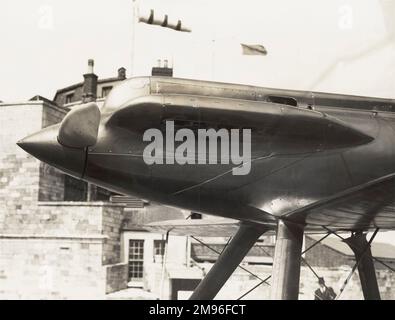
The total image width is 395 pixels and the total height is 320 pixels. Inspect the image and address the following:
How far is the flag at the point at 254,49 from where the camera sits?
10078mm

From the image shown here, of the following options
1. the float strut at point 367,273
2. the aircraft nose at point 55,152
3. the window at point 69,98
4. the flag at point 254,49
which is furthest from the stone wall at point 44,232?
the aircraft nose at point 55,152

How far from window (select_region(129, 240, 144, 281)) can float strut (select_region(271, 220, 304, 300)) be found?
24.3 m

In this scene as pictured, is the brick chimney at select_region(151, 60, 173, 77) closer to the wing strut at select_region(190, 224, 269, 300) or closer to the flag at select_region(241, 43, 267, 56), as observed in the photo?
the flag at select_region(241, 43, 267, 56)

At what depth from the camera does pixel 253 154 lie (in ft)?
17.7

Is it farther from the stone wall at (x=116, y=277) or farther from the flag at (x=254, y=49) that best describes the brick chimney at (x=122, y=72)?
the flag at (x=254, y=49)

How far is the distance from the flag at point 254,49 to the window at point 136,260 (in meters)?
20.7

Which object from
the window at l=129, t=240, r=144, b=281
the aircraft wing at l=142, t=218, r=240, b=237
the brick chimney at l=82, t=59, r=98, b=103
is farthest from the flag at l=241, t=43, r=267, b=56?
the brick chimney at l=82, t=59, r=98, b=103

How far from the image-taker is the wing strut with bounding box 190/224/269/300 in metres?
6.57

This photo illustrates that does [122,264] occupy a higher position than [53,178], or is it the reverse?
[53,178]

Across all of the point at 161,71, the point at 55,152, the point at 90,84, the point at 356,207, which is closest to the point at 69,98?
the point at 90,84

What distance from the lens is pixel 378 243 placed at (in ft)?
89.0
